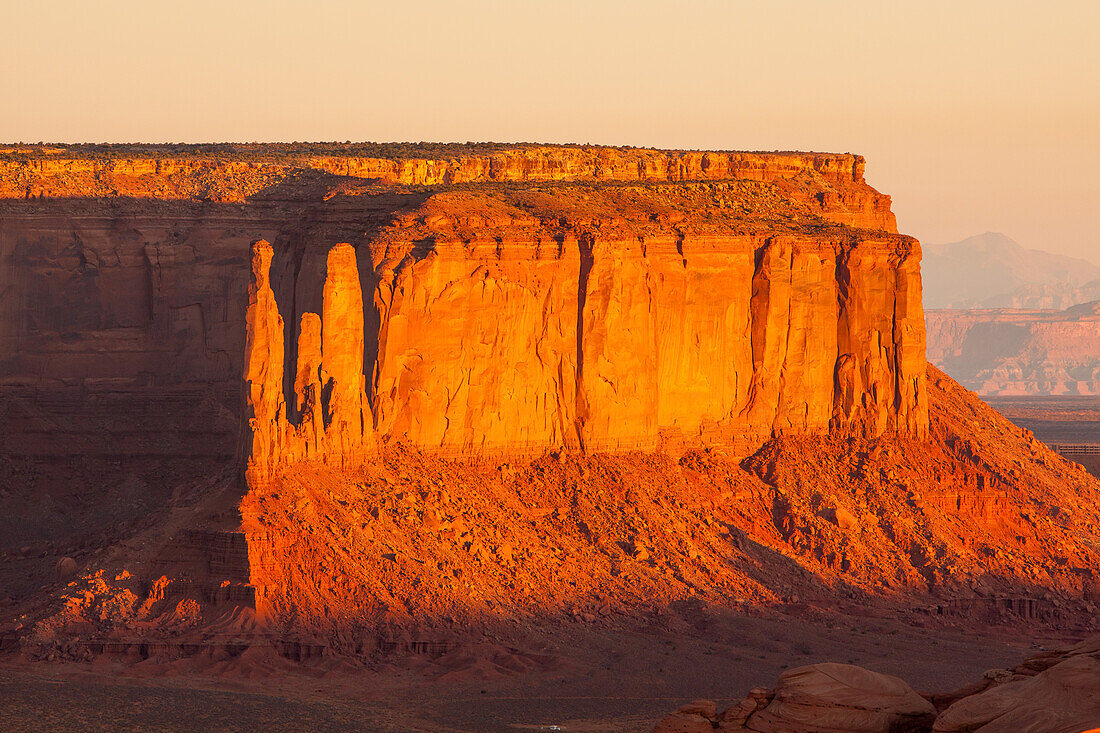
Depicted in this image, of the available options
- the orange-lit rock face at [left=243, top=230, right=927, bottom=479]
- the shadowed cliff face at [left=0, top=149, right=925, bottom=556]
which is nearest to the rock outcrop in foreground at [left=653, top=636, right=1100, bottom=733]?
the shadowed cliff face at [left=0, top=149, right=925, bottom=556]

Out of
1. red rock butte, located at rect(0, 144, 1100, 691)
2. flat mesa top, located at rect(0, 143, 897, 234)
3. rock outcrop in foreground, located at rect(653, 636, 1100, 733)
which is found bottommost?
rock outcrop in foreground, located at rect(653, 636, 1100, 733)

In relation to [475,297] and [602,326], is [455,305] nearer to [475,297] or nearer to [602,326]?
[475,297]

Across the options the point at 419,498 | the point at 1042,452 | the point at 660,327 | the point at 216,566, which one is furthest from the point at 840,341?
the point at 216,566

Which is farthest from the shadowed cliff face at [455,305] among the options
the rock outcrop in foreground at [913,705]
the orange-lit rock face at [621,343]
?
the rock outcrop in foreground at [913,705]

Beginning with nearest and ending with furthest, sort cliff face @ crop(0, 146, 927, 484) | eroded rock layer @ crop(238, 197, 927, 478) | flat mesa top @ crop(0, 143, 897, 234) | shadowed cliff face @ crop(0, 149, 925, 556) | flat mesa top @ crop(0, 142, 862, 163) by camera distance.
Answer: eroded rock layer @ crop(238, 197, 927, 478) < cliff face @ crop(0, 146, 927, 484) < shadowed cliff face @ crop(0, 149, 925, 556) < flat mesa top @ crop(0, 143, 897, 234) < flat mesa top @ crop(0, 142, 862, 163)

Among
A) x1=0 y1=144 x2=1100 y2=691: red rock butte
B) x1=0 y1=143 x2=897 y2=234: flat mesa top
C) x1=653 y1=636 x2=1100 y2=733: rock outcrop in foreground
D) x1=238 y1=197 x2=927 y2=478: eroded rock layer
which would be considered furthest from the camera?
x1=0 y1=143 x2=897 y2=234: flat mesa top

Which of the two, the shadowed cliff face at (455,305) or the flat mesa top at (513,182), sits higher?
the flat mesa top at (513,182)

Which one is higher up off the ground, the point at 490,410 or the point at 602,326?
the point at 602,326

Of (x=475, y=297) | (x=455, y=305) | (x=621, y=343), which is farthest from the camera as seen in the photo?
(x=621, y=343)

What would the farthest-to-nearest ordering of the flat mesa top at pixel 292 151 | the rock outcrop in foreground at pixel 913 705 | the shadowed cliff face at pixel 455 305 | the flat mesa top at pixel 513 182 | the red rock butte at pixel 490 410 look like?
the flat mesa top at pixel 292 151 < the flat mesa top at pixel 513 182 < the shadowed cliff face at pixel 455 305 < the red rock butte at pixel 490 410 < the rock outcrop in foreground at pixel 913 705

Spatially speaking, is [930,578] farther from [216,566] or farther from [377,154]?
[377,154]

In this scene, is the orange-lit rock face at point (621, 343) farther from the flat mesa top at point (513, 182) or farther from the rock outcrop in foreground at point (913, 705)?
the rock outcrop in foreground at point (913, 705)

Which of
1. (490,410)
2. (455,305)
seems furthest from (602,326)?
(455,305)

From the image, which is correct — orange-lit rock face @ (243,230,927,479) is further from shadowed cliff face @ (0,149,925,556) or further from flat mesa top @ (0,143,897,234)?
flat mesa top @ (0,143,897,234)
